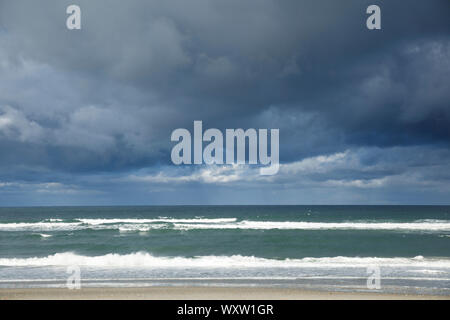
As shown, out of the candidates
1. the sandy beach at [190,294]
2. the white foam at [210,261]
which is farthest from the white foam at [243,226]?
the sandy beach at [190,294]

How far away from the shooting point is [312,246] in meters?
21.4

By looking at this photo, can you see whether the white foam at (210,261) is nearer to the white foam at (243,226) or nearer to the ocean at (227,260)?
the ocean at (227,260)

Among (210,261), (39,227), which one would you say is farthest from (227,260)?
(39,227)

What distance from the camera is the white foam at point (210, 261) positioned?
15.1 m

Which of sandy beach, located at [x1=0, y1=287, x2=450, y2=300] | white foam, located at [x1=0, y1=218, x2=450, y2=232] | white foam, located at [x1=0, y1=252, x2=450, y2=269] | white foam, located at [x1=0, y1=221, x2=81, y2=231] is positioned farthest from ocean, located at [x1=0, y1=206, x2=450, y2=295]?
white foam, located at [x1=0, y1=221, x2=81, y2=231]

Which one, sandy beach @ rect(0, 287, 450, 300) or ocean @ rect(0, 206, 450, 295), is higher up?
→ sandy beach @ rect(0, 287, 450, 300)

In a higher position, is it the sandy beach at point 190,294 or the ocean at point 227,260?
the sandy beach at point 190,294

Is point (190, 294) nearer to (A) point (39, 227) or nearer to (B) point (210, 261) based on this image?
(B) point (210, 261)

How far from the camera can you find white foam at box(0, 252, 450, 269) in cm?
1512

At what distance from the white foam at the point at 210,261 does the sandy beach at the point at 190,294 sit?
17.4 feet

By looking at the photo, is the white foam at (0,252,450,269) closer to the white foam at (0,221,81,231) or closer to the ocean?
the ocean

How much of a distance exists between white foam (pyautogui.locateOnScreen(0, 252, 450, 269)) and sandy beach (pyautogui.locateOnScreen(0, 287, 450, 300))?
17.4ft
